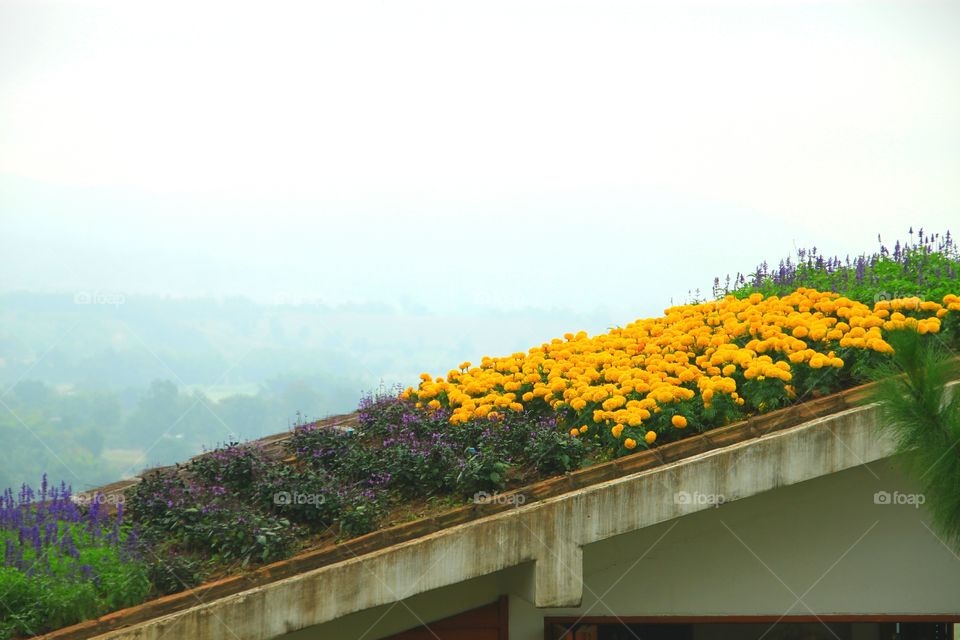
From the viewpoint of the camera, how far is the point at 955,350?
10.1m

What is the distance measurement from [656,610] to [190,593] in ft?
13.0

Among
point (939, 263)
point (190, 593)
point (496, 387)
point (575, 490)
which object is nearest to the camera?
point (190, 593)

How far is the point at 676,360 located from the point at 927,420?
12.7 ft

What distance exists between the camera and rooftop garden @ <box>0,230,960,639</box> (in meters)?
8.03

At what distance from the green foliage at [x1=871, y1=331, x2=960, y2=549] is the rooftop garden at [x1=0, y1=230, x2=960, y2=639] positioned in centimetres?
19

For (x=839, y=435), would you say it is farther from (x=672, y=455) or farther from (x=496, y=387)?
(x=496, y=387)

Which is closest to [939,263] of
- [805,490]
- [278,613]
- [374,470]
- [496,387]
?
[805,490]

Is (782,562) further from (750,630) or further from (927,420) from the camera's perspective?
(750,630)

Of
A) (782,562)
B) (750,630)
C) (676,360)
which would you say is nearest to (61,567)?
(676,360)

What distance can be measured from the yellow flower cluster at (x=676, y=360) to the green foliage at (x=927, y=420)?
8.43 ft

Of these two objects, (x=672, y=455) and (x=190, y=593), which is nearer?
(x=190, y=593)

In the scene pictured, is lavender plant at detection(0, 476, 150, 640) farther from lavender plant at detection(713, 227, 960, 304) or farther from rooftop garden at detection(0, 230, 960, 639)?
lavender plant at detection(713, 227, 960, 304)

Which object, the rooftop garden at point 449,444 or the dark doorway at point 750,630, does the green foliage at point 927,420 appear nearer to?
the rooftop garden at point 449,444

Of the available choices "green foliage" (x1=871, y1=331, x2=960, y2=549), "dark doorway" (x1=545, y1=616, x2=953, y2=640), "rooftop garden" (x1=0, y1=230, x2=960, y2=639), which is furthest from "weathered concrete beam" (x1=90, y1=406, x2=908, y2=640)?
"green foliage" (x1=871, y1=331, x2=960, y2=549)
